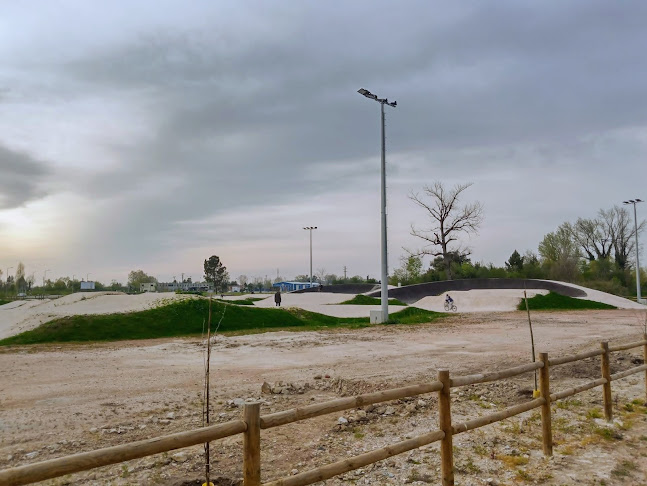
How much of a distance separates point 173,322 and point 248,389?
17.3 m

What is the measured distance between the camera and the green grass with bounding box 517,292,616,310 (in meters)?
40.0

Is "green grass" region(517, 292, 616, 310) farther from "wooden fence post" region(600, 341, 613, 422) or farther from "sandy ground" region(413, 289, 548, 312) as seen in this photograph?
"wooden fence post" region(600, 341, 613, 422)

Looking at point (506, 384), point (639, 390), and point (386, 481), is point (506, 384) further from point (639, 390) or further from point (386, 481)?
point (386, 481)

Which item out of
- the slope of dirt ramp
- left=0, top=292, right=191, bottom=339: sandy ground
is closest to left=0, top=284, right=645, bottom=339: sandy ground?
left=0, top=292, right=191, bottom=339: sandy ground

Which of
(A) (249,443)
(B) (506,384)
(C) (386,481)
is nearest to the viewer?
(A) (249,443)

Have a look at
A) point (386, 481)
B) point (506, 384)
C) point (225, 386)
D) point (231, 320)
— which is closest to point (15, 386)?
point (225, 386)

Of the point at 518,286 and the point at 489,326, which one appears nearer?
the point at 489,326

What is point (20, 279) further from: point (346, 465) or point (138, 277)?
point (346, 465)

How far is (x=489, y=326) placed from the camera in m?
25.8

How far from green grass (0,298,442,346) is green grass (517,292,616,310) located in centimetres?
1128

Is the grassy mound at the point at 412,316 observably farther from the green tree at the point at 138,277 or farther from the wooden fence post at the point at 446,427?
the green tree at the point at 138,277

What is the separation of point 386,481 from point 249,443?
8.91ft

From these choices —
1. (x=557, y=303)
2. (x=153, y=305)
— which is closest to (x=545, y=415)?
(x=153, y=305)

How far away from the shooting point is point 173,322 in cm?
2666
